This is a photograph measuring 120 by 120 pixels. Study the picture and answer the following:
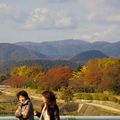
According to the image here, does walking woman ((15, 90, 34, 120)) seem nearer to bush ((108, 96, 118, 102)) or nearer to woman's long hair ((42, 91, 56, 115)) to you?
woman's long hair ((42, 91, 56, 115))

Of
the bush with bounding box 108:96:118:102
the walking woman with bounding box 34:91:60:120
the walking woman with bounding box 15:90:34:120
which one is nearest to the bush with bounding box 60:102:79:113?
the bush with bounding box 108:96:118:102

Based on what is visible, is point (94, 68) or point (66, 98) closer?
point (66, 98)

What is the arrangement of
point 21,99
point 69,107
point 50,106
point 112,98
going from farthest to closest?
point 112,98, point 69,107, point 21,99, point 50,106

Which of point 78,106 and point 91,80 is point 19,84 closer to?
point 91,80

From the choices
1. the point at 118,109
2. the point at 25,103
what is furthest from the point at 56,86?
the point at 25,103

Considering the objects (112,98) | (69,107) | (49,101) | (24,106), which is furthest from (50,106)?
(112,98)

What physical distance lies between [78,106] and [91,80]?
1650cm

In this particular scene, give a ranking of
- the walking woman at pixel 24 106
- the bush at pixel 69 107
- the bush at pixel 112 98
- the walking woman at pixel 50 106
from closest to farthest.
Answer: the walking woman at pixel 50 106 < the walking woman at pixel 24 106 < the bush at pixel 69 107 < the bush at pixel 112 98

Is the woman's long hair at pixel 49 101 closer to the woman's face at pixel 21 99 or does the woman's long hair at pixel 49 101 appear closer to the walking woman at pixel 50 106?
the walking woman at pixel 50 106

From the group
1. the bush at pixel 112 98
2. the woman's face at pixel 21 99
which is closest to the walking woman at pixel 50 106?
the woman's face at pixel 21 99

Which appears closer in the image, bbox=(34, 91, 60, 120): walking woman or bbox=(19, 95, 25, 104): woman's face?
bbox=(34, 91, 60, 120): walking woman

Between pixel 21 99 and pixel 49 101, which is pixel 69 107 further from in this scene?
pixel 49 101

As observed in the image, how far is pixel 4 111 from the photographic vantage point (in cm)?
5691

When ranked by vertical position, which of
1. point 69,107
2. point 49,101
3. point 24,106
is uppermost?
point 49,101
